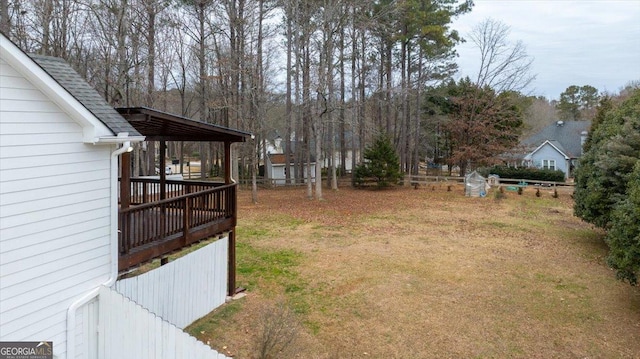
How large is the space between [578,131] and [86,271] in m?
42.4

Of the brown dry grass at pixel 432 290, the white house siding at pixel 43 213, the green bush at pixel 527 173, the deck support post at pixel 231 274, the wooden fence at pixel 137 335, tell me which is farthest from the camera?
the green bush at pixel 527 173

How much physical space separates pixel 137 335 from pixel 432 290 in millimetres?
5976

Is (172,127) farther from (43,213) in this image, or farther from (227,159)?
(43,213)

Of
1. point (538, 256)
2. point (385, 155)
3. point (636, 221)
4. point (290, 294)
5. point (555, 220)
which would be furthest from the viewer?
point (385, 155)

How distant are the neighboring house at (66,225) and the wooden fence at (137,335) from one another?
1cm

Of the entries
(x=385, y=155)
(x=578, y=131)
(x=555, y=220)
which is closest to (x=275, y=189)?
(x=385, y=155)

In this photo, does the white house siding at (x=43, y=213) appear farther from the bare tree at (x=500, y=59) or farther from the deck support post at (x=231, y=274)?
the bare tree at (x=500, y=59)

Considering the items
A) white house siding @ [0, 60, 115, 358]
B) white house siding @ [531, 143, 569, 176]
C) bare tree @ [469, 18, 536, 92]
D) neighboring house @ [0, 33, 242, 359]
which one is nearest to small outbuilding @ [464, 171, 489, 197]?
bare tree @ [469, 18, 536, 92]

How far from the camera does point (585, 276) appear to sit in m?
9.45

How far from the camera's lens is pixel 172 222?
6605mm

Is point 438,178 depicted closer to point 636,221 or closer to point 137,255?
point 636,221

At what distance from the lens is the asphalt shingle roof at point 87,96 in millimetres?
4958

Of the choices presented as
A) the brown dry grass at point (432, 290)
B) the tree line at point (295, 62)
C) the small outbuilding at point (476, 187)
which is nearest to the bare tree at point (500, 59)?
the tree line at point (295, 62)

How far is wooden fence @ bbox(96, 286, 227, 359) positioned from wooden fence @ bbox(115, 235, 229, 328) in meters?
0.44
